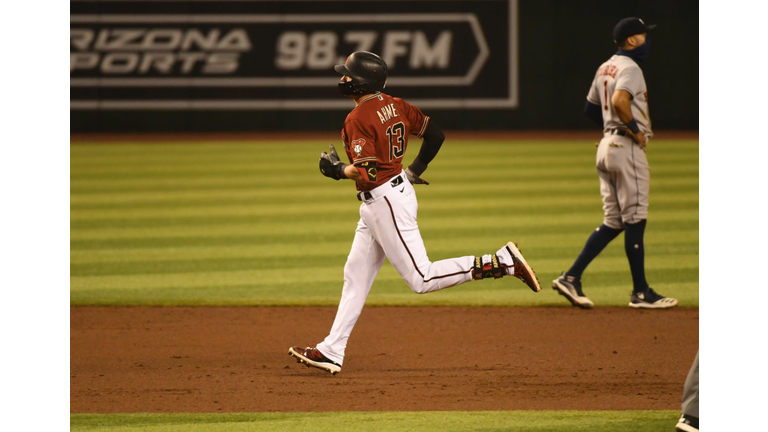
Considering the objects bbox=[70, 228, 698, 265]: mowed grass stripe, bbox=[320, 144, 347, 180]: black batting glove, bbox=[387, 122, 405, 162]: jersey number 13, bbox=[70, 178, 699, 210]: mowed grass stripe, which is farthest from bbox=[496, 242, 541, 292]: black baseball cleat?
bbox=[70, 178, 699, 210]: mowed grass stripe

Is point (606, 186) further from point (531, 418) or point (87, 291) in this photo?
point (87, 291)

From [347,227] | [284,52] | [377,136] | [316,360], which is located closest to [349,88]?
[377,136]

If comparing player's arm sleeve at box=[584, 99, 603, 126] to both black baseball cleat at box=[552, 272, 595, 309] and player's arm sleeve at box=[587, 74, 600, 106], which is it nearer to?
player's arm sleeve at box=[587, 74, 600, 106]

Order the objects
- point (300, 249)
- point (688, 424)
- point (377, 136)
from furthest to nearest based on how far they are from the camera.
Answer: point (300, 249) < point (377, 136) < point (688, 424)

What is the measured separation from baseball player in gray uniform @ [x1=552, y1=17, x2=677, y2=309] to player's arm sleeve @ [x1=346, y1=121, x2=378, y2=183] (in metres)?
2.43

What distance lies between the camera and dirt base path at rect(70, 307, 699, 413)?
16.3 feet

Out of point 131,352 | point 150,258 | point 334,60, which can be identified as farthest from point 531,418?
point 334,60

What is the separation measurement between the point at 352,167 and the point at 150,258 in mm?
4978

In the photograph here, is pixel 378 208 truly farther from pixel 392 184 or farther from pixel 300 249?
pixel 300 249

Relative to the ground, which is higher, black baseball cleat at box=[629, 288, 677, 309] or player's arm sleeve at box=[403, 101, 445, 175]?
player's arm sleeve at box=[403, 101, 445, 175]

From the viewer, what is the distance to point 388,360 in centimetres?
580

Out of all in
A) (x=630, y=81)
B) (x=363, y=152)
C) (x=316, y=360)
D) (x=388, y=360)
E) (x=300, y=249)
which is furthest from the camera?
(x=300, y=249)

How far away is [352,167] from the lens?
4977 millimetres

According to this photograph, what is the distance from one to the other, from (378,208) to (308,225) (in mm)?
6283
